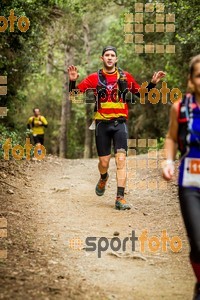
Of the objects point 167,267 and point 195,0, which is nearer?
point 167,267

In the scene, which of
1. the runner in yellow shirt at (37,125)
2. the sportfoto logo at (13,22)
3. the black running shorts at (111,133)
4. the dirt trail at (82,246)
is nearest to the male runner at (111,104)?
the black running shorts at (111,133)

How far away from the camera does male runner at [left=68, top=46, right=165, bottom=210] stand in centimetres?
842

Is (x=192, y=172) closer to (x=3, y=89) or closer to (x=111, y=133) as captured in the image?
(x=111, y=133)

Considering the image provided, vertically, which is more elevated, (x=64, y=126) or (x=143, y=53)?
(x=143, y=53)

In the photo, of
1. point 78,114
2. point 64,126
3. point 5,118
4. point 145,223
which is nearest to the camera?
point 145,223

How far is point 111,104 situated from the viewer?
27.9 feet

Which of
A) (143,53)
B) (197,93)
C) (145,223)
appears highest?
(143,53)

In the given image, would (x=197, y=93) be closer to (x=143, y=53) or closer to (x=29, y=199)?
(x=29, y=199)

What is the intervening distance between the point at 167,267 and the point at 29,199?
418 centimetres

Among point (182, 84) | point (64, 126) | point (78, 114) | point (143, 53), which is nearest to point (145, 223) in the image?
point (182, 84)

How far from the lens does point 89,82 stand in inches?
331

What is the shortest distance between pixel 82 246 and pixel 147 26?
1515 cm

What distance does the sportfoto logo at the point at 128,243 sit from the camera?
21.5ft

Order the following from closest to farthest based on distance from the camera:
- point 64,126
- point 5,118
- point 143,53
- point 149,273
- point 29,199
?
point 149,273, point 29,199, point 5,118, point 143,53, point 64,126
